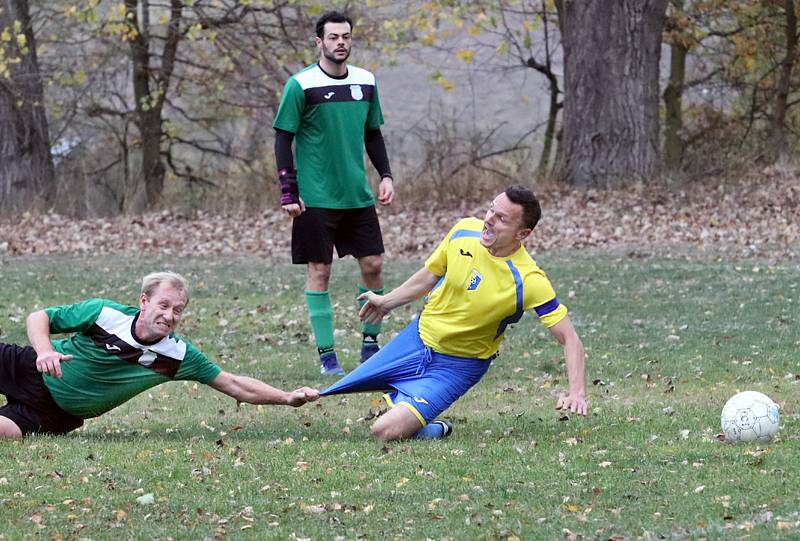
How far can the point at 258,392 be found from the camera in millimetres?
7180

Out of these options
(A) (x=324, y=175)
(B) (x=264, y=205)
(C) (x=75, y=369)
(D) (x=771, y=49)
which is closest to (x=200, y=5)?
(B) (x=264, y=205)

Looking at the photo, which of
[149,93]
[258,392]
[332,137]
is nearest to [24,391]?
[258,392]

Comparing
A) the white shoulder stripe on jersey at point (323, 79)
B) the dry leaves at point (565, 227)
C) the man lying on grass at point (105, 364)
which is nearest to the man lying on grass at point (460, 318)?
the man lying on grass at point (105, 364)

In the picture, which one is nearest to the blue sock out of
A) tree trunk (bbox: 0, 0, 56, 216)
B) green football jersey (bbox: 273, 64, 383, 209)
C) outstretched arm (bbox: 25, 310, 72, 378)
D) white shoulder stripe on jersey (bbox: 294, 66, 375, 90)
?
outstretched arm (bbox: 25, 310, 72, 378)

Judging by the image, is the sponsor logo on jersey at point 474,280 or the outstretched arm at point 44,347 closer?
the outstretched arm at point 44,347

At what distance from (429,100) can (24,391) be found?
1987cm

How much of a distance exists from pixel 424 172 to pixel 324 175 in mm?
14241

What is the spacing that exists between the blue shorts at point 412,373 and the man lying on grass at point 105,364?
1.66 feet

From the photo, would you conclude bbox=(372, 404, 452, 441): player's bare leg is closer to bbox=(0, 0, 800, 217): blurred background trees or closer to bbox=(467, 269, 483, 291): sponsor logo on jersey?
bbox=(467, 269, 483, 291): sponsor logo on jersey

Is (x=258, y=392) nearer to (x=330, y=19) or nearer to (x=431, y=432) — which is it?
(x=431, y=432)

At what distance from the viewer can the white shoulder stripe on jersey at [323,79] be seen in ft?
30.6

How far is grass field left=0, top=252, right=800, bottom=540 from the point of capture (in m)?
5.32

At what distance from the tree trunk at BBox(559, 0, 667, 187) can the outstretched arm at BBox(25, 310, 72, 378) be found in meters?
16.1

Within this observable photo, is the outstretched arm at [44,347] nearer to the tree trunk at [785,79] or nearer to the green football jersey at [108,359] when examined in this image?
the green football jersey at [108,359]
